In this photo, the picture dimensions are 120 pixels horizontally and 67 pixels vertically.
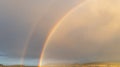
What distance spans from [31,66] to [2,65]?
757 inches

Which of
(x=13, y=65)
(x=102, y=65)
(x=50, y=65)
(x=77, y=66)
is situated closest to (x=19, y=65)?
(x=13, y=65)

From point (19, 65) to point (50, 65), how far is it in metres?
13.5

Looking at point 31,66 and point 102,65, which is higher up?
point 31,66

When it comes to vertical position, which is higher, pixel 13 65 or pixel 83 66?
pixel 13 65

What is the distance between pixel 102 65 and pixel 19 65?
26324mm

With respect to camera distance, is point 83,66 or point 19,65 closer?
point 83,66

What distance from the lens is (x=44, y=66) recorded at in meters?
80.2

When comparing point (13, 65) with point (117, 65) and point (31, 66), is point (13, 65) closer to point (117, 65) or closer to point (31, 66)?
point (31, 66)

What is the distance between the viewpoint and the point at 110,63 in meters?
79.1

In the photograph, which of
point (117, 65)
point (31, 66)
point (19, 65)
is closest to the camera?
point (117, 65)

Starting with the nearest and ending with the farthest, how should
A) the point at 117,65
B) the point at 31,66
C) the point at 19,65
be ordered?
1. the point at 117,65
2. the point at 19,65
3. the point at 31,66


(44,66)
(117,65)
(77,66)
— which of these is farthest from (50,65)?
(117,65)

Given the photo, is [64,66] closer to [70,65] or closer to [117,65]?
[70,65]

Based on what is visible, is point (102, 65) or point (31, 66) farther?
point (31, 66)
